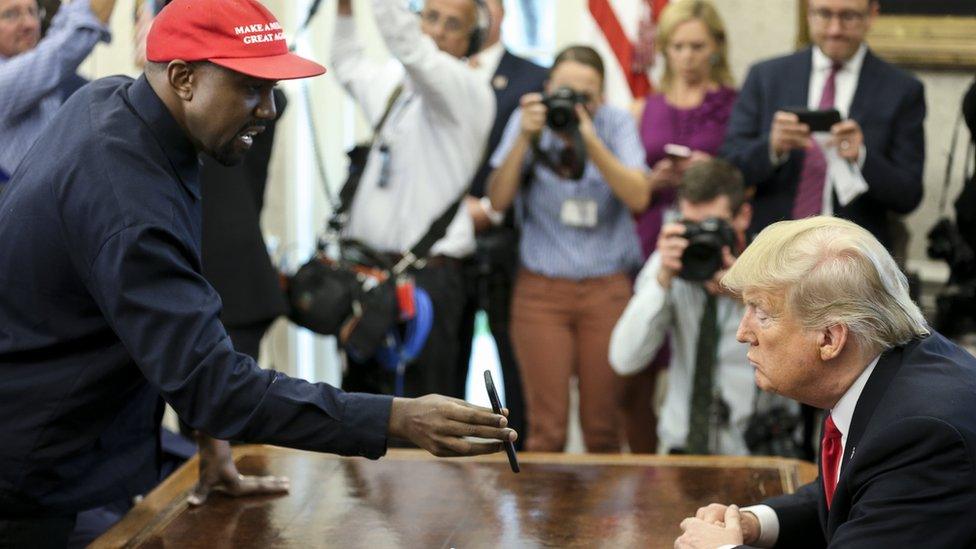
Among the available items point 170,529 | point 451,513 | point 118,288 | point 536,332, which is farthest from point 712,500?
point 536,332

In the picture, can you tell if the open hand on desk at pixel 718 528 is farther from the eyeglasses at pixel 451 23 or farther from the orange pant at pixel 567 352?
the eyeglasses at pixel 451 23

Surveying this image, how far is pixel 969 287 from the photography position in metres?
4.23

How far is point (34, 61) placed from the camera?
3.39m

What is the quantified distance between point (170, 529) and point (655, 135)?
2.54m

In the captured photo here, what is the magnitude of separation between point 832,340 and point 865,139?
7.41 ft

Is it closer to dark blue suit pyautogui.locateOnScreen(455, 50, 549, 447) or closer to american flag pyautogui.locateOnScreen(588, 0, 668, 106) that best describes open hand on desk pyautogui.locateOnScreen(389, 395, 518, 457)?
dark blue suit pyautogui.locateOnScreen(455, 50, 549, 447)

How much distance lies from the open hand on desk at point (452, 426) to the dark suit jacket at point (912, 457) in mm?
533

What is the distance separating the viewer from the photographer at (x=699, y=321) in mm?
3730

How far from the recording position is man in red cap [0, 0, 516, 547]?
2170 millimetres

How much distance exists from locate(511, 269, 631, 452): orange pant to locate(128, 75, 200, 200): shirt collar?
85.6 inches

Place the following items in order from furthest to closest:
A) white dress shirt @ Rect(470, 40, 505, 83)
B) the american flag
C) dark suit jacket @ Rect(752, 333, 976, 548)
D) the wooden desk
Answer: the american flag → white dress shirt @ Rect(470, 40, 505, 83) → the wooden desk → dark suit jacket @ Rect(752, 333, 976, 548)

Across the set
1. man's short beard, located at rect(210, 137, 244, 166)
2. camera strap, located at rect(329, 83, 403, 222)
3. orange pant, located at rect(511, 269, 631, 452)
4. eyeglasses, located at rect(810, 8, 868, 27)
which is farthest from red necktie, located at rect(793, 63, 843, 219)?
man's short beard, located at rect(210, 137, 244, 166)

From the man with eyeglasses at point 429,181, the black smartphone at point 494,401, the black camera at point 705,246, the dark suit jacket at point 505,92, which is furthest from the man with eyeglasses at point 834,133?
the black smartphone at point 494,401

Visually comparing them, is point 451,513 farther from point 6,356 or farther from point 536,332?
point 536,332
